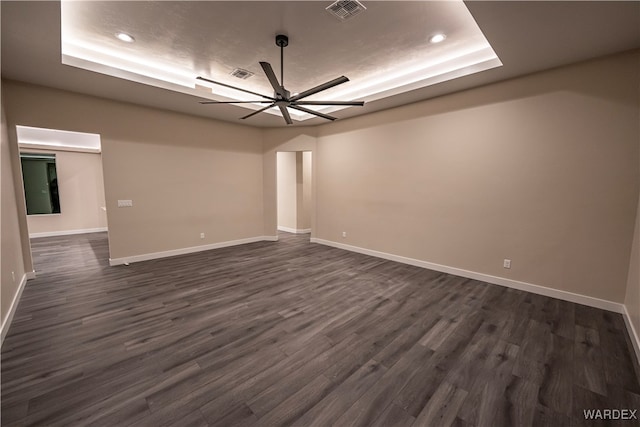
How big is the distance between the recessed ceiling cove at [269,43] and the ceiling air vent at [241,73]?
0.10 ft

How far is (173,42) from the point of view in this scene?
121 inches

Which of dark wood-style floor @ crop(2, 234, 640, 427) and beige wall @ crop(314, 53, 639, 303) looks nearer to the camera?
dark wood-style floor @ crop(2, 234, 640, 427)

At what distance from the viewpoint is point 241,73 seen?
12.8ft

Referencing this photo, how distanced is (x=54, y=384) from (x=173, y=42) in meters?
3.50

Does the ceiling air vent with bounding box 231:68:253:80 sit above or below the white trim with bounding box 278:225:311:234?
above

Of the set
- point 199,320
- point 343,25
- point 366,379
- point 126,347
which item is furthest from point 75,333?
point 343,25

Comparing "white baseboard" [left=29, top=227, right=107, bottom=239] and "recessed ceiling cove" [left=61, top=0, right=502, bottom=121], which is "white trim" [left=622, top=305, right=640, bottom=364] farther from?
"white baseboard" [left=29, top=227, right=107, bottom=239]

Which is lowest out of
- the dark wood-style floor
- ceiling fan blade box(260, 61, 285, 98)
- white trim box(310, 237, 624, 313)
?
the dark wood-style floor

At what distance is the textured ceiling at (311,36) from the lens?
2.24 meters

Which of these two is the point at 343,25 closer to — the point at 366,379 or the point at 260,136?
the point at 366,379

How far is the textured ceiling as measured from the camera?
2242 millimetres

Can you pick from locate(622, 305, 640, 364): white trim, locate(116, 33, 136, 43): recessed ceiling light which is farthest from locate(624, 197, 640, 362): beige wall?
locate(116, 33, 136, 43): recessed ceiling light

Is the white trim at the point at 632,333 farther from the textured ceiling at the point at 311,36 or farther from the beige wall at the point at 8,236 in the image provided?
the beige wall at the point at 8,236

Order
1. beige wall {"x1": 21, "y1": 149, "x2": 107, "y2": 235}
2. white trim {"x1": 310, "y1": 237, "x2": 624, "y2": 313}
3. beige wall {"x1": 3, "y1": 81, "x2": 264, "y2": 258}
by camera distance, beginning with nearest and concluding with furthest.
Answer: white trim {"x1": 310, "y1": 237, "x2": 624, "y2": 313} → beige wall {"x1": 3, "y1": 81, "x2": 264, "y2": 258} → beige wall {"x1": 21, "y1": 149, "x2": 107, "y2": 235}
